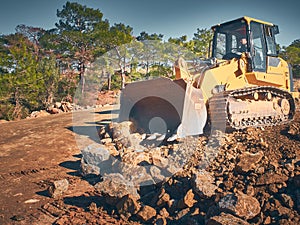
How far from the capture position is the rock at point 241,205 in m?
2.94

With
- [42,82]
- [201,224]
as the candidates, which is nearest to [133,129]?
[201,224]

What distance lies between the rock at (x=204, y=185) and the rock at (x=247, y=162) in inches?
18.0

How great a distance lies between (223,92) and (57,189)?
392 centimetres

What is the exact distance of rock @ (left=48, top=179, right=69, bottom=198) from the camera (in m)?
4.27

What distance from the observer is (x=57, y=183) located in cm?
439

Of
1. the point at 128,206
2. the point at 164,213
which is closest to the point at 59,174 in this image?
the point at 128,206

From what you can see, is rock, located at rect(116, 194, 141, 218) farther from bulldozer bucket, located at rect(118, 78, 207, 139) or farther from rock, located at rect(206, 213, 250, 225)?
bulldozer bucket, located at rect(118, 78, 207, 139)

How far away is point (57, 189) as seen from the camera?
4.32 m

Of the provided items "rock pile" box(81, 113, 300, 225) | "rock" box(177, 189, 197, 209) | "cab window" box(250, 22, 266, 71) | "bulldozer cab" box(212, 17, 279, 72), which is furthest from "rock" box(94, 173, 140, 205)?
"cab window" box(250, 22, 266, 71)

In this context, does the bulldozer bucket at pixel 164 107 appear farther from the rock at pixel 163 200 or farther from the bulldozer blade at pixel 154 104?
the rock at pixel 163 200

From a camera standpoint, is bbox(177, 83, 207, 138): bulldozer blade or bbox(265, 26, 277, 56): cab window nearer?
bbox(177, 83, 207, 138): bulldozer blade

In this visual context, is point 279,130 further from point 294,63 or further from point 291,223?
point 294,63

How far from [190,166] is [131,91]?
113 inches

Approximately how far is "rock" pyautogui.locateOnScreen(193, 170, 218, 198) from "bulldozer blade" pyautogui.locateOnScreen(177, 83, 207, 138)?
82.2 inches
